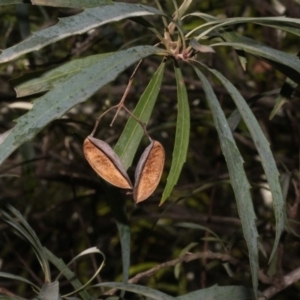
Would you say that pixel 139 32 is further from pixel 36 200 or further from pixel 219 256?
pixel 219 256

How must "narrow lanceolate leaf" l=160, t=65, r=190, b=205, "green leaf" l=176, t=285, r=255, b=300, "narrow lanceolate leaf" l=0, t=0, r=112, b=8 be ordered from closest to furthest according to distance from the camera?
"narrow lanceolate leaf" l=0, t=0, r=112, b=8 < "narrow lanceolate leaf" l=160, t=65, r=190, b=205 < "green leaf" l=176, t=285, r=255, b=300

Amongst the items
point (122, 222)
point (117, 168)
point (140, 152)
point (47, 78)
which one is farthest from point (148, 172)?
point (140, 152)

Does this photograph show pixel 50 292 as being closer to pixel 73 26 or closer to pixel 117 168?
pixel 117 168

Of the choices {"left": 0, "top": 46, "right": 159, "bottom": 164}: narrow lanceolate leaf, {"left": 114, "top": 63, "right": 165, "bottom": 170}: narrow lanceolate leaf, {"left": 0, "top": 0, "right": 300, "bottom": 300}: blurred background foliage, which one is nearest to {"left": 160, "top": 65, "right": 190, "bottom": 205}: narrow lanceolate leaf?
{"left": 114, "top": 63, "right": 165, "bottom": 170}: narrow lanceolate leaf

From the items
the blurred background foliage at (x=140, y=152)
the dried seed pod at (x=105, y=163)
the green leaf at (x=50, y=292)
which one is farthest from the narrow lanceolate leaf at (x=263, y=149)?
the blurred background foliage at (x=140, y=152)

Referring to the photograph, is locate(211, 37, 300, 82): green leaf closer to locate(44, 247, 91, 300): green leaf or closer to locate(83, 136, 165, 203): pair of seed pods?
locate(83, 136, 165, 203): pair of seed pods

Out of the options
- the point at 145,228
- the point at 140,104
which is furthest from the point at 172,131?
the point at 140,104

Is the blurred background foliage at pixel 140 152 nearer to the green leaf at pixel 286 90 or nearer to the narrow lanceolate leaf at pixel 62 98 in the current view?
the green leaf at pixel 286 90
